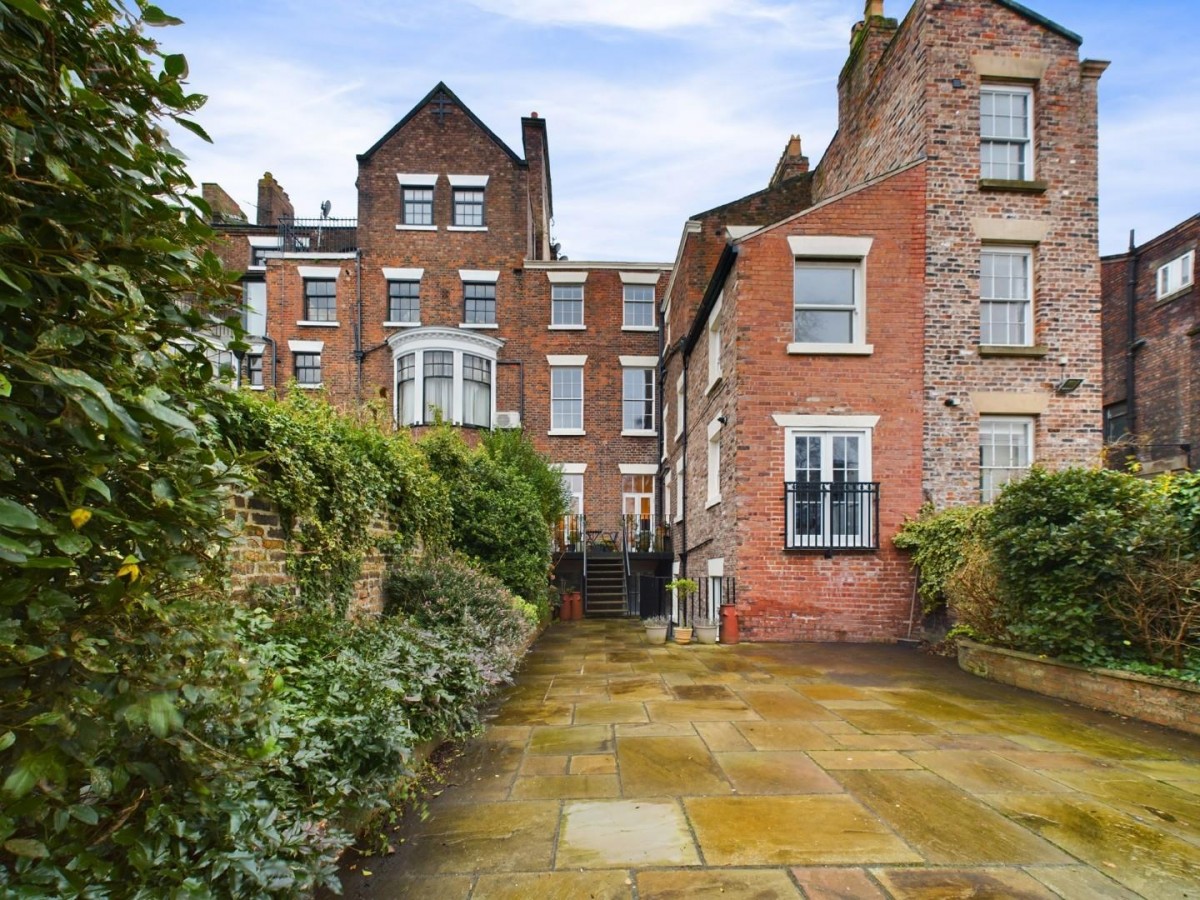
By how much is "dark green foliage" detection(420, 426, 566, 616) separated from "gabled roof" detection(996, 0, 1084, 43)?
11.3 metres

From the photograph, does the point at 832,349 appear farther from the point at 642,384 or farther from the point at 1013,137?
the point at 642,384

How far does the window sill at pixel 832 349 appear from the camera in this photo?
32.4 feet

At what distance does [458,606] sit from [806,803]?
13.1ft

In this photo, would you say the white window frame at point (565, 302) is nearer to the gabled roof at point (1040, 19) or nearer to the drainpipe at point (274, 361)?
the drainpipe at point (274, 361)

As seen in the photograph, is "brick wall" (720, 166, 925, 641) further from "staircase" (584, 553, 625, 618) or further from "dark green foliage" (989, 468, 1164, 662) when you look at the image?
"staircase" (584, 553, 625, 618)

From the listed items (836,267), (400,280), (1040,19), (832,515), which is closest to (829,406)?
(832,515)

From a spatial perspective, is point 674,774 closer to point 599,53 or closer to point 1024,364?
point 599,53

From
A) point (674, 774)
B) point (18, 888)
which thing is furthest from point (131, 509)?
point (674, 774)

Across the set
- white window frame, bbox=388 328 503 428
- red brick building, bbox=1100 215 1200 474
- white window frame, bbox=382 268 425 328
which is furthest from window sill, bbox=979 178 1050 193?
white window frame, bbox=382 268 425 328

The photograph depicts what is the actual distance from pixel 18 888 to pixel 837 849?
118 inches

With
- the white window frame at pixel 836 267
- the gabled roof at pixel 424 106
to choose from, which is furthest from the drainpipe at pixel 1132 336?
the gabled roof at pixel 424 106

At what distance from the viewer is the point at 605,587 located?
16.7m

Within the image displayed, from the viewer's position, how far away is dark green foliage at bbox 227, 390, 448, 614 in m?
4.24

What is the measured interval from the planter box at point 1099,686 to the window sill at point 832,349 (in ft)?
15.4
